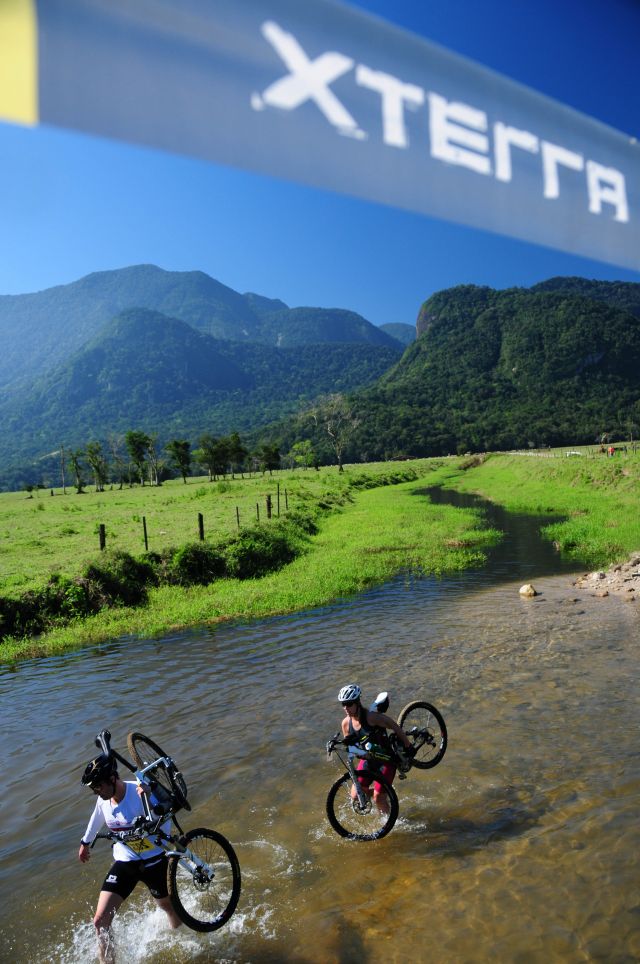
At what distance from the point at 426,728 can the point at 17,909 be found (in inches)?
209

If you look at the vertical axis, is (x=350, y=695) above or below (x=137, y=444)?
below

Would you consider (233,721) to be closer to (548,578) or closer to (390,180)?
(390,180)

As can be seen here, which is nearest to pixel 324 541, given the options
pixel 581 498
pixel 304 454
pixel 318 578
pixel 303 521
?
pixel 303 521

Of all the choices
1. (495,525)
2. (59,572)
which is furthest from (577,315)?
(59,572)

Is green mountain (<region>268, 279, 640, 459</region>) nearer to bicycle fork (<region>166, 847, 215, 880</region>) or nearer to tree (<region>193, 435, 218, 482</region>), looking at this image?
tree (<region>193, 435, 218, 482</region>)

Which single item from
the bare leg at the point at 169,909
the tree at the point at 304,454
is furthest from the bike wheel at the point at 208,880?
the tree at the point at 304,454

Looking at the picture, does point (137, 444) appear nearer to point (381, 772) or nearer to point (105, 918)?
point (381, 772)

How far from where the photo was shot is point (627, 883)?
562cm

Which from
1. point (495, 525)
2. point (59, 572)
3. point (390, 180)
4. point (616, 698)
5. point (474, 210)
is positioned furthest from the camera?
point (495, 525)

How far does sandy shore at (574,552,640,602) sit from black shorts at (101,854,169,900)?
14.4 meters

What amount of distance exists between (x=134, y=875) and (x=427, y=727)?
178 inches

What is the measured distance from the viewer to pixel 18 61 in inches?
73.3

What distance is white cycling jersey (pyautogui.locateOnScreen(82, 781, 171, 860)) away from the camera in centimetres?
512

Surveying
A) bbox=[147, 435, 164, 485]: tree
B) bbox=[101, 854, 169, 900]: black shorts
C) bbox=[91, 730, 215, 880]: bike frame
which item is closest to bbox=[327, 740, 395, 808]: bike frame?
bbox=[91, 730, 215, 880]: bike frame
